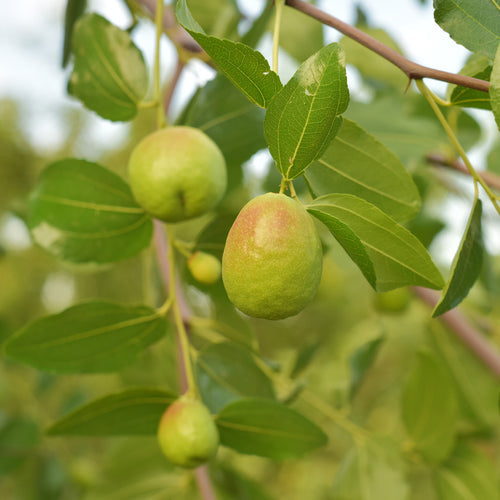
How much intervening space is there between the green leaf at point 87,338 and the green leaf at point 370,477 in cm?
48

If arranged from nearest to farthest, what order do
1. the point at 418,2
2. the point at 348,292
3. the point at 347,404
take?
the point at 347,404 < the point at 418,2 < the point at 348,292

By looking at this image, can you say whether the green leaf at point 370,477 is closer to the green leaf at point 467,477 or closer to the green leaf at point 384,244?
the green leaf at point 467,477

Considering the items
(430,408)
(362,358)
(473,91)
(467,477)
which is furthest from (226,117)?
(467,477)

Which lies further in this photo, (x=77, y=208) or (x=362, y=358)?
(x=362, y=358)

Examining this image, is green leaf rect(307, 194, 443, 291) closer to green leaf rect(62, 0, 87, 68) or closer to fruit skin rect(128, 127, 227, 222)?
fruit skin rect(128, 127, 227, 222)

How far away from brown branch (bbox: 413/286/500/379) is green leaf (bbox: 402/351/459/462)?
0.10 m

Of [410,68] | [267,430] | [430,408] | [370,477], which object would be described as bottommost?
[370,477]

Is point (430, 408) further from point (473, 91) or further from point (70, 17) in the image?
point (70, 17)

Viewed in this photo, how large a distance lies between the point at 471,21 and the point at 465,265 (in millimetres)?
202

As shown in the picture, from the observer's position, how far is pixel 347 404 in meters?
1.07

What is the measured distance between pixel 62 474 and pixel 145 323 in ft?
3.30

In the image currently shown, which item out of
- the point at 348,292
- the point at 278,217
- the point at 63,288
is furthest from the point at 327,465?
the point at 63,288

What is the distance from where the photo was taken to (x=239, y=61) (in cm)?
41

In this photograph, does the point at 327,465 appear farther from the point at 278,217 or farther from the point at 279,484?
the point at 278,217
